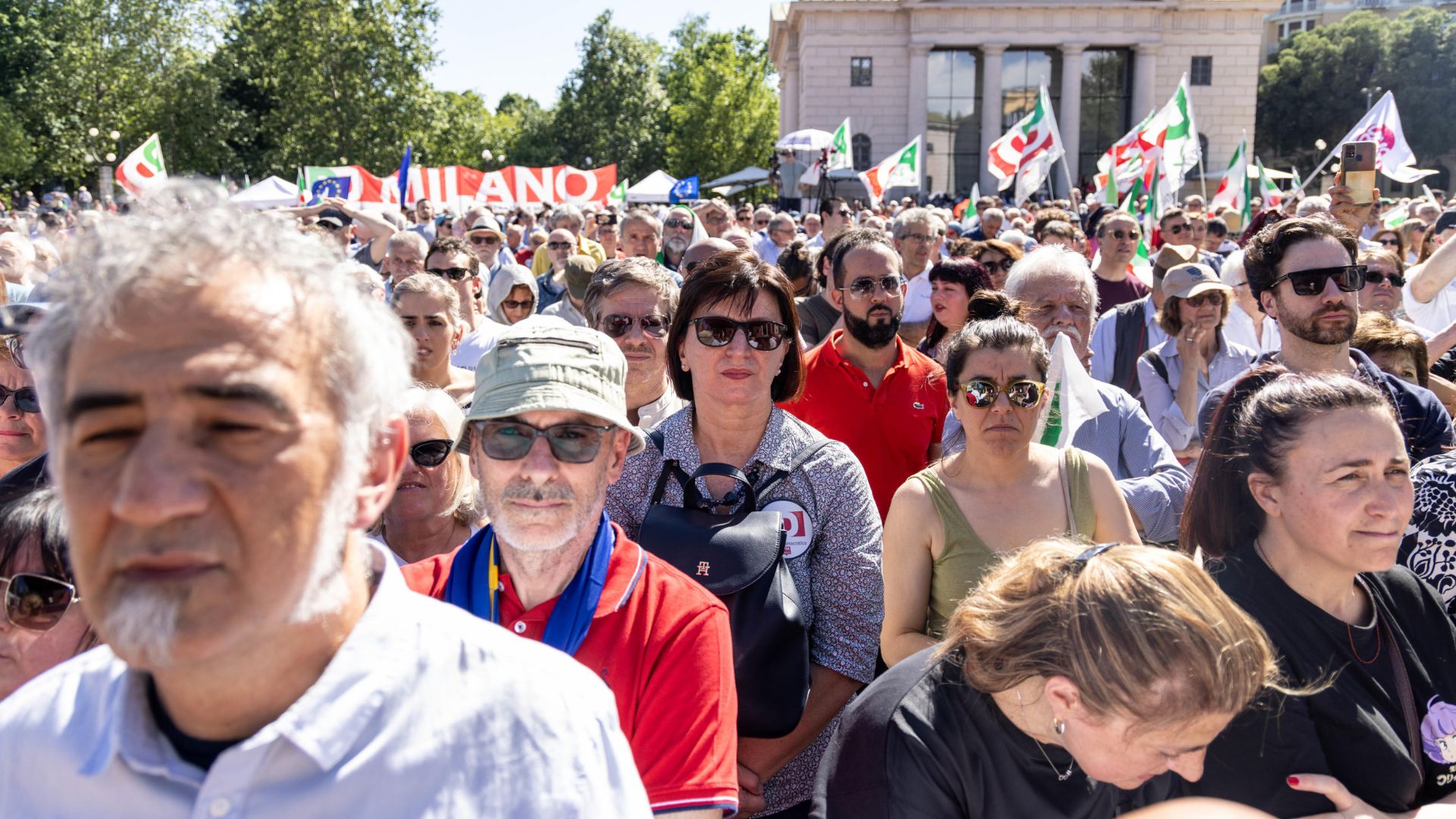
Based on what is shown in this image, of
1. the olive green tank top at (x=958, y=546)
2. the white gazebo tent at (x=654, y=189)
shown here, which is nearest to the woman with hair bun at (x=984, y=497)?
the olive green tank top at (x=958, y=546)

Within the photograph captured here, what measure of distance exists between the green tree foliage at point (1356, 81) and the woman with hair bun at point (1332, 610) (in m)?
66.5

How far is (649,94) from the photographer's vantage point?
67.2 meters

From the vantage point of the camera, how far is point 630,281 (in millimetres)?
4371

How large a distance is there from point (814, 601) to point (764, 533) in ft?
1.04

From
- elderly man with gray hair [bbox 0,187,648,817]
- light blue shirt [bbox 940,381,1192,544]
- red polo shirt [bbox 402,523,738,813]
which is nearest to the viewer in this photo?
elderly man with gray hair [bbox 0,187,648,817]

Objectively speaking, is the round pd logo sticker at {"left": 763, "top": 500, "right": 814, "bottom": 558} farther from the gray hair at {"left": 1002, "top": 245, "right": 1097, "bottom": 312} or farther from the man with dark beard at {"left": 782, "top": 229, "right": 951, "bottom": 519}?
the gray hair at {"left": 1002, "top": 245, "right": 1097, "bottom": 312}

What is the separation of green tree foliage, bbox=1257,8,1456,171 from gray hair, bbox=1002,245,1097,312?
211 feet

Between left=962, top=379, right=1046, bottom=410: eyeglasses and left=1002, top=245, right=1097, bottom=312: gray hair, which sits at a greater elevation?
left=1002, top=245, right=1097, bottom=312: gray hair

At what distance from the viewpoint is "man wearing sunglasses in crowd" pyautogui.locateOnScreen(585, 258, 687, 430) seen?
4320 millimetres

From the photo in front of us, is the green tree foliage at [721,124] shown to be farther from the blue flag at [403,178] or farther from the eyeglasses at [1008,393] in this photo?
the eyeglasses at [1008,393]

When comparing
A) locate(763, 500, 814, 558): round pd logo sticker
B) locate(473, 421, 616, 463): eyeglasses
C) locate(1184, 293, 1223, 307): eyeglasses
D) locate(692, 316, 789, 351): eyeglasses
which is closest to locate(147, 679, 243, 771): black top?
locate(473, 421, 616, 463): eyeglasses

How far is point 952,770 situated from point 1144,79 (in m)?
55.4

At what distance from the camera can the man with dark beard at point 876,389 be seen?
4363 mm

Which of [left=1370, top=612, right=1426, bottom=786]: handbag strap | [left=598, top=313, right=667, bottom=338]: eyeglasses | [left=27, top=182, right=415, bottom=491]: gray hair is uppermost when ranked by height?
[left=27, top=182, right=415, bottom=491]: gray hair
